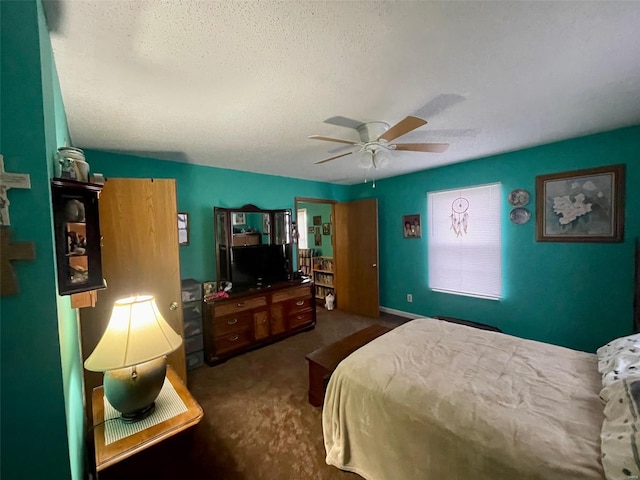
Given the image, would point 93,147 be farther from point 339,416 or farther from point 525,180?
point 525,180

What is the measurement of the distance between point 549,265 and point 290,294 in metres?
3.08

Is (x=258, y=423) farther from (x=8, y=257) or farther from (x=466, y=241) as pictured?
(x=466, y=241)

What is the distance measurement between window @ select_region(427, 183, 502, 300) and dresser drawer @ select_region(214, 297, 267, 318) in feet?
8.30

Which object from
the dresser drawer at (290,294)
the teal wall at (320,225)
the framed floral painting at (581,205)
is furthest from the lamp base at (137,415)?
the teal wall at (320,225)

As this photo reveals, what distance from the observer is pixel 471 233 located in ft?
11.2

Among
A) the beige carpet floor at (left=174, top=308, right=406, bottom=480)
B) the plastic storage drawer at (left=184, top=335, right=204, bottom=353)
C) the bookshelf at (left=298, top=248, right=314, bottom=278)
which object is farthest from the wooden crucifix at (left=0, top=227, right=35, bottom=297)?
the bookshelf at (left=298, top=248, right=314, bottom=278)

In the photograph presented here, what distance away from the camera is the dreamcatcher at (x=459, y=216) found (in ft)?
11.3

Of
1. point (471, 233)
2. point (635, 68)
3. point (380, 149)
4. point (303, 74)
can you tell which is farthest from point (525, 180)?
point (303, 74)

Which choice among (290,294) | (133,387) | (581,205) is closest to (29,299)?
(133,387)

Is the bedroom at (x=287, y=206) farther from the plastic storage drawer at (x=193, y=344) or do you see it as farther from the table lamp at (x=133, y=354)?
the plastic storage drawer at (x=193, y=344)

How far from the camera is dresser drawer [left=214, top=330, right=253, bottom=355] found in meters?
2.81

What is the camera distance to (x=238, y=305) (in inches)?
117

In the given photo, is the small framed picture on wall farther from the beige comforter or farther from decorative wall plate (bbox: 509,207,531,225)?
the beige comforter

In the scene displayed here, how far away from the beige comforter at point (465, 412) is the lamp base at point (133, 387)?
1028 mm
